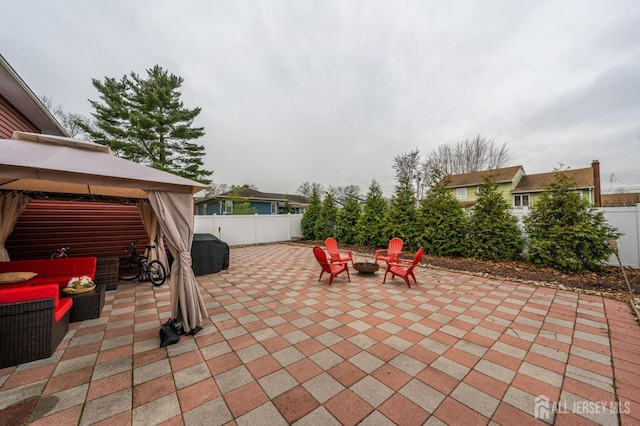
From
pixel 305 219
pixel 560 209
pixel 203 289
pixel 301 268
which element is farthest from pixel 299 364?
pixel 305 219

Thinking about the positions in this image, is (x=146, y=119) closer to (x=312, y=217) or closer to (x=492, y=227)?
(x=312, y=217)

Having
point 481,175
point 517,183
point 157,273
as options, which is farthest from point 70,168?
point 517,183

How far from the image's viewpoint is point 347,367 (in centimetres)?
212

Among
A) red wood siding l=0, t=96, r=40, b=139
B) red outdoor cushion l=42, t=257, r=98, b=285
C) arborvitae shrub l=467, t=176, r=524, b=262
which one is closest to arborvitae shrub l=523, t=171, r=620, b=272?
arborvitae shrub l=467, t=176, r=524, b=262

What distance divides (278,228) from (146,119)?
897 cm

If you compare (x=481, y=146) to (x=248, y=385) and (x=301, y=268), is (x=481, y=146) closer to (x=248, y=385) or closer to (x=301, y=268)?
(x=301, y=268)

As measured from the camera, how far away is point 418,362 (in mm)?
2199

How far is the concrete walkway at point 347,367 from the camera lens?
162 centimetres

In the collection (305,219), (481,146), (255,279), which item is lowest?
(255,279)

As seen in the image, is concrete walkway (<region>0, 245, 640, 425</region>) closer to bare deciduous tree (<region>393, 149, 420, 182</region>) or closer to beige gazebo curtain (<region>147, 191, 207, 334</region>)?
beige gazebo curtain (<region>147, 191, 207, 334</region>)

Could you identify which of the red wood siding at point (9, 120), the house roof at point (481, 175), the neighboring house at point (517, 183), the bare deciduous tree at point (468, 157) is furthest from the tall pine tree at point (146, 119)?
the house roof at point (481, 175)

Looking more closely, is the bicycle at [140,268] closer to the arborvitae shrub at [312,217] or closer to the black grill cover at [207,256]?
the black grill cover at [207,256]

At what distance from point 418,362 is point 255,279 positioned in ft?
13.0

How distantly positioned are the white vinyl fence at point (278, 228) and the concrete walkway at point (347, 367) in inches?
128
